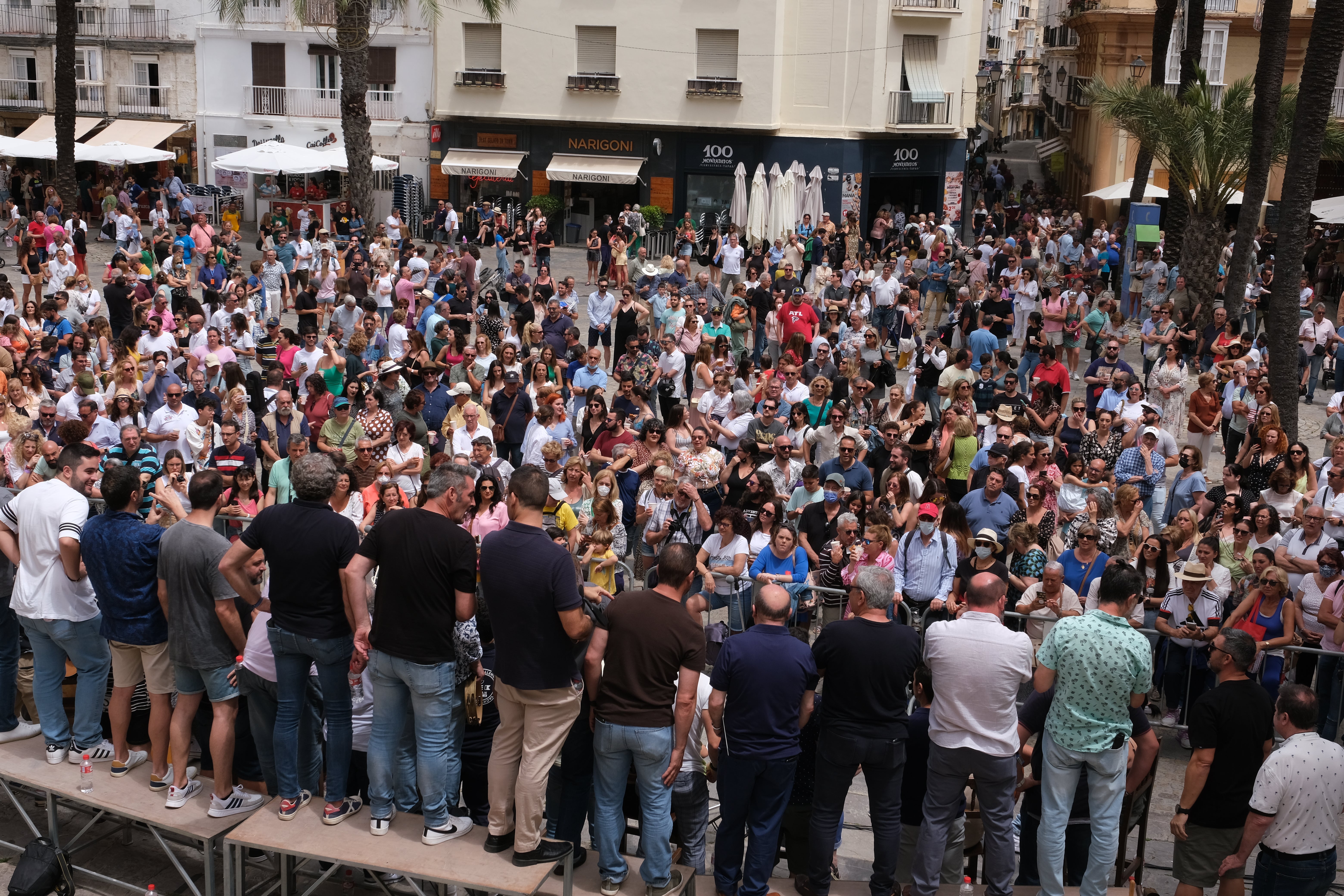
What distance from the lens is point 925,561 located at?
905cm

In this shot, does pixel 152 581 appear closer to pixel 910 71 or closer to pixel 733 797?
pixel 733 797

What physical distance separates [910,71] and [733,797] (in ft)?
102

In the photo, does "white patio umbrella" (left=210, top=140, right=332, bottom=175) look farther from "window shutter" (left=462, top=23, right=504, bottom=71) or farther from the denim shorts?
the denim shorts

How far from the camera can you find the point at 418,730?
5.90 meters

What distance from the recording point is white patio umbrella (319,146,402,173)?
3009 centimetres

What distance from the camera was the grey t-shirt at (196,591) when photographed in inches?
240

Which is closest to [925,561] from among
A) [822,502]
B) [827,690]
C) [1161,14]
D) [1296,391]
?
[822,502]

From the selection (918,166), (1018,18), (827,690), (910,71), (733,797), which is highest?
(1018,18)

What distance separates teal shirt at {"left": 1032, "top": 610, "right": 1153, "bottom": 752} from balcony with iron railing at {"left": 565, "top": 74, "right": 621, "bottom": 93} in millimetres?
30354

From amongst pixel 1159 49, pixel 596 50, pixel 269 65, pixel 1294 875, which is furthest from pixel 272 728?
pixel 269 65

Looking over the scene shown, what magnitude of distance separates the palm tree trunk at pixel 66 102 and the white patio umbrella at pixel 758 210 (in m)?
14.4

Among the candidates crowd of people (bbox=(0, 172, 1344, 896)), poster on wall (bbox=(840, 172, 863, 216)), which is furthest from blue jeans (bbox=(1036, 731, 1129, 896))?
poster on wall (bbox=(840, 172, 863, 216))

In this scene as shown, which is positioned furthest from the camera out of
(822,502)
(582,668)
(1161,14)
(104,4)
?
(104,4)

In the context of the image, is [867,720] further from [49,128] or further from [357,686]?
[49,128]
